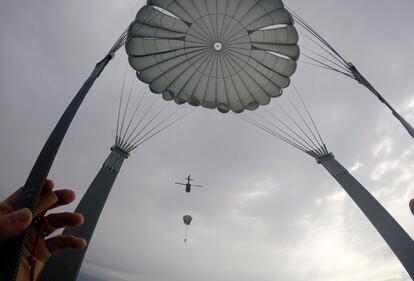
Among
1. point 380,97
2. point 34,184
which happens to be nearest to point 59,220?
point 34,184

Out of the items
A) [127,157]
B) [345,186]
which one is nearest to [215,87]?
[127,157]

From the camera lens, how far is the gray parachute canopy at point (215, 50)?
12094mm

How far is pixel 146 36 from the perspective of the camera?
12438mm

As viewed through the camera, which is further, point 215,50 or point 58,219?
point 215,50

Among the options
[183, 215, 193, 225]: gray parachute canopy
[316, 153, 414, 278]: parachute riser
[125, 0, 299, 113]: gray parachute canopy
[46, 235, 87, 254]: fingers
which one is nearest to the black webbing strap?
[46, 235, 87, 254]: fingers

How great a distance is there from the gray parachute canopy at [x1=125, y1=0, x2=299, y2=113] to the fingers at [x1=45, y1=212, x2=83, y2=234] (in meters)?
10.7

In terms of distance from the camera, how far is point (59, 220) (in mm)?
2557

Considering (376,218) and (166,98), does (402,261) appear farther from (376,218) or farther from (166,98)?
(166,98)

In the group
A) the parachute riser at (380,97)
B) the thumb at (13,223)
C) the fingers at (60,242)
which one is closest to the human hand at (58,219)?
the fingers at (60,242)

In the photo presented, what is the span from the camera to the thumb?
5.97ft

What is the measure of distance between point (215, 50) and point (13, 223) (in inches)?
523

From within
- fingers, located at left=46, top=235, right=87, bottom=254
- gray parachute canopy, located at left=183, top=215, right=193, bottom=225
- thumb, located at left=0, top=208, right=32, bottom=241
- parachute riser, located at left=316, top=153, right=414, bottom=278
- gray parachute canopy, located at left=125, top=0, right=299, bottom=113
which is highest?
gray parachute canopy, located at left=125, top=0, right=299, bottom=113

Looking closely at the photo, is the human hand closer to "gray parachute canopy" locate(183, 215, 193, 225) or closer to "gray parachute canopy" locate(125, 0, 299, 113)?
"gray parachute canopy" locate(125, 0, 299, 113)

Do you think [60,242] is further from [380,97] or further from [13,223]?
[380,97]
